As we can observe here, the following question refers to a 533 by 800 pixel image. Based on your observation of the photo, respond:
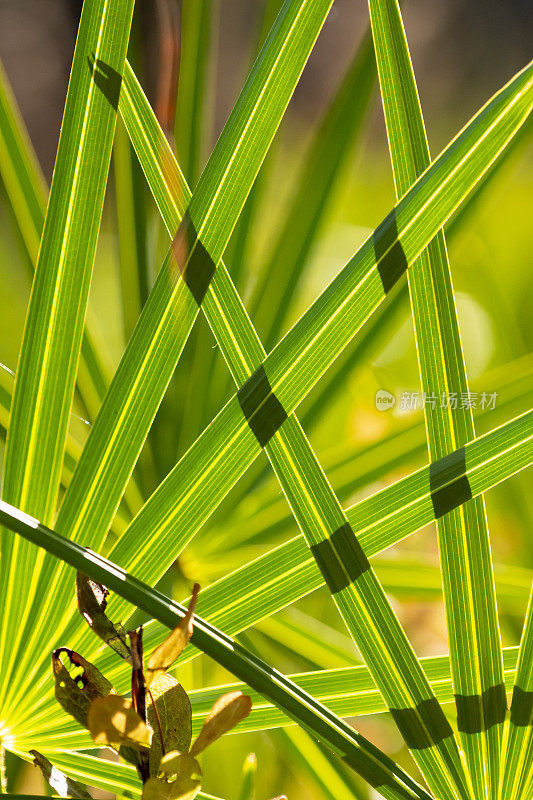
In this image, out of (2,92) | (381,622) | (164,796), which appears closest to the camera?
(164,796)

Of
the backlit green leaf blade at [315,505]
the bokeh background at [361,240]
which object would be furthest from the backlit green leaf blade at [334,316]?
the bokeh background at [361,240]

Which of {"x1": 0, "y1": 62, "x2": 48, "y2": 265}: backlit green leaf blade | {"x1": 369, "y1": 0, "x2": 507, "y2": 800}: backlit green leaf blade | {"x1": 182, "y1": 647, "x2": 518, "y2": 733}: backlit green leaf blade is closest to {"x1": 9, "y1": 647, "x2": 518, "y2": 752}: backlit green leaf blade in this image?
{"x1": 182, "y1": 647, "x2": 518, "y2": 733}: backlit green leaf blade

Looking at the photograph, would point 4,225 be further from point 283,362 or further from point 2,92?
point 283,362

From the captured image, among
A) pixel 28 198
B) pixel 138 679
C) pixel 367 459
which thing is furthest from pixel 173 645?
pixel 28 198

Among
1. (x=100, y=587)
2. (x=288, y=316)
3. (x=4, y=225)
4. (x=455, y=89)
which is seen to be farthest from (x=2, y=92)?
(x=100, y=587)

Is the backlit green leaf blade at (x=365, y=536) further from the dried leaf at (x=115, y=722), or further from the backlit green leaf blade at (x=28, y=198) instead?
the backlit green leaf blade at (x=28, y=198)

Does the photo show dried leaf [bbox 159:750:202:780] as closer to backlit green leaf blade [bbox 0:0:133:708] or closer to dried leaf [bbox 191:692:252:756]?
dried leaf [bbox 191:692:252:756]
